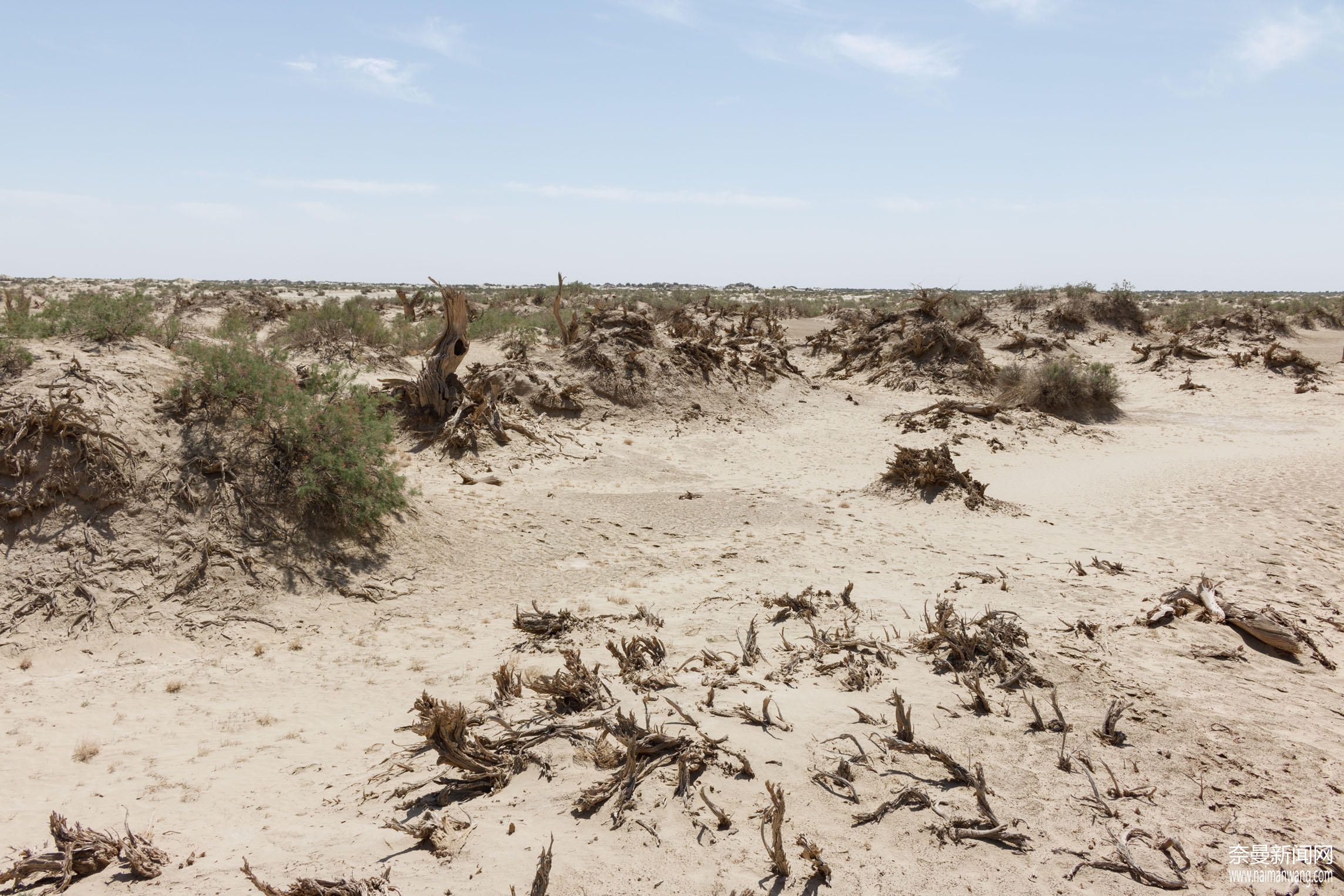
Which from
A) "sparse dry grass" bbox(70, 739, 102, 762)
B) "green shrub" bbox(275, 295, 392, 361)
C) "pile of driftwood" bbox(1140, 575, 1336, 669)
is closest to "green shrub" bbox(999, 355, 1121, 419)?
"pile of driftwood" bbox(1140, 575, 1336, 669)

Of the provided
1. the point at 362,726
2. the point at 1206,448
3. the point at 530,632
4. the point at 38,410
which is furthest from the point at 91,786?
the point at 1206,448

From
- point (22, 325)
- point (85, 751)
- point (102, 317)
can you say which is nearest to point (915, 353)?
point (102, 317)

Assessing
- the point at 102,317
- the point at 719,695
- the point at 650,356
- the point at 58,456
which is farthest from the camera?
the point at 650,356

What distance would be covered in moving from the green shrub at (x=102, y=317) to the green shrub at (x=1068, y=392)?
1613 cm

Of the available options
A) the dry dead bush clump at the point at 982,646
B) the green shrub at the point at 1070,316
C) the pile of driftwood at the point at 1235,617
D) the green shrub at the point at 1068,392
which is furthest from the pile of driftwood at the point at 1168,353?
the dry dead bush clump at the point at 982,646

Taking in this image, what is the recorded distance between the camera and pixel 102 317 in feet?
26.6

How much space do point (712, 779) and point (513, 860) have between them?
1177mm

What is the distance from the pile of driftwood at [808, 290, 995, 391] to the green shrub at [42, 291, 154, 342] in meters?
16.3

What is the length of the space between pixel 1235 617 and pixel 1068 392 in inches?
478

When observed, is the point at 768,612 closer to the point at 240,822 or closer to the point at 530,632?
the point at 530,632

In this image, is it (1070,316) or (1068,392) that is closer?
(1068,392)

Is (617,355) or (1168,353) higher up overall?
(1168,353)

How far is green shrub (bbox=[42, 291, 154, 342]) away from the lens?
7.89 meters

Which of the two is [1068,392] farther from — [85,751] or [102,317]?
[85,751]
